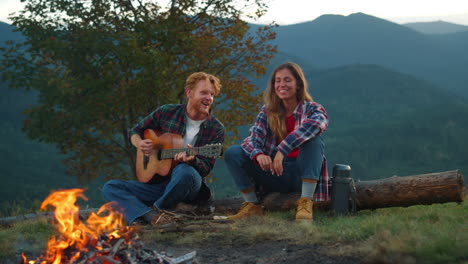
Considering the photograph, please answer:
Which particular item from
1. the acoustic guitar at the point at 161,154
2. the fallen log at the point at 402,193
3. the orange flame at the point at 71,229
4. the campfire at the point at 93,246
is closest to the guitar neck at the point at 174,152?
the acoustic guitar at the point at 161,154

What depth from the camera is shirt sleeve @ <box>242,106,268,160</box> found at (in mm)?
4812

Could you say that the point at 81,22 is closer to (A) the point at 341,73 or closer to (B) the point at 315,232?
(B) the point at 315,232

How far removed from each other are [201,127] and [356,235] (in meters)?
2.12

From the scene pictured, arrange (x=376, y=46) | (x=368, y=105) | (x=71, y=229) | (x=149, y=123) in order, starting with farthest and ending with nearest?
(x=376, y=46) < (x=368, y=105) < (x=149, y=123) < (x=71, y=229)

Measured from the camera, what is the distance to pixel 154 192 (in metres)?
5.21

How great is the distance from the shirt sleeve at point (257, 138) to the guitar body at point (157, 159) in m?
0.74

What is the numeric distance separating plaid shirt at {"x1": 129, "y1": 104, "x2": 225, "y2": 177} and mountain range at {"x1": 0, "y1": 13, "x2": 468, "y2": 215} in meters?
3.72

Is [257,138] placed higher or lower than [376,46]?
lower

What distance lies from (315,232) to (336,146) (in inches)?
2349

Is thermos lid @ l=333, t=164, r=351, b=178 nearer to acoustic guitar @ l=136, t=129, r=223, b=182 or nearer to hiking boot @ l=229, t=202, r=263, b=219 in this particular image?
hiking boot @ l=229, t=202, r=263, b=219

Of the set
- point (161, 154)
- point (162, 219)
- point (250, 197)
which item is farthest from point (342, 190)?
point (161, 154)

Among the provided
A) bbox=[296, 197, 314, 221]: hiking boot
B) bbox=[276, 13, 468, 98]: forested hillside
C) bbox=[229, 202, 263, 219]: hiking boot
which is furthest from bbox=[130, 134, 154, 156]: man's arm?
bbox=[276, 13, 468, 98]: forested hillside

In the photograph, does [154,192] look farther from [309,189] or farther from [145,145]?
[309,189]

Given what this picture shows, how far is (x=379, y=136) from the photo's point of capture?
202 feet
